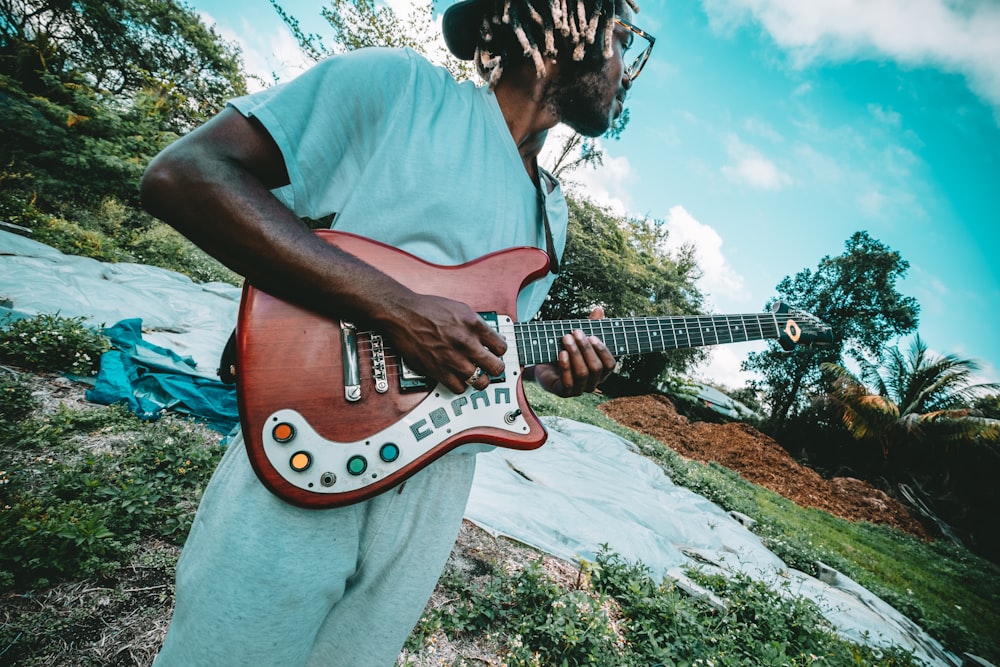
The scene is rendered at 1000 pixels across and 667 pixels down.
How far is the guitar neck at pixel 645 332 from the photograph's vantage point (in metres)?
1.57

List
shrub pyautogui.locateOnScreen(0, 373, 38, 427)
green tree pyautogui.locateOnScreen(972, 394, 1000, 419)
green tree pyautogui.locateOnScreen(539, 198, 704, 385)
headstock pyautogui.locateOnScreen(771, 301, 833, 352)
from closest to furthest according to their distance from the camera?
headstock pyautogui.locateOnScreen(771, 301, 833, 352) < shrub pyautogui.locateOnScreen(0, 373, 38, 427) < green tree pyautogui.locateOnScreen(972, 394, 1000, 419) < green tree pyautogui.locateOnScreen(539, 198, 704, 385)

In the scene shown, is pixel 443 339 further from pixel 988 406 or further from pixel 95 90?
pixel 988 406

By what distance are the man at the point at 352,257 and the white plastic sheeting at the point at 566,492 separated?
263 cm

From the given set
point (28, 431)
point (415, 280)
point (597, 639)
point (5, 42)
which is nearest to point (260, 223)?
point (415, 280)

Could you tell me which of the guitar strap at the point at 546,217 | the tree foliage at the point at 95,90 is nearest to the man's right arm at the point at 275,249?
the guitar strap at the point at 546,217

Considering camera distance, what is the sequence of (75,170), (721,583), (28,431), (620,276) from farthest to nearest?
(620,276), (75,170), (721,583), (28,431)

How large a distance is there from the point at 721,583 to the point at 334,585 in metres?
3.99

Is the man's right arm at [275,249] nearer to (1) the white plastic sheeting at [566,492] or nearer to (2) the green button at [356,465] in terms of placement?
(2) the green button at [356,465]

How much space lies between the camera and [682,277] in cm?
2262

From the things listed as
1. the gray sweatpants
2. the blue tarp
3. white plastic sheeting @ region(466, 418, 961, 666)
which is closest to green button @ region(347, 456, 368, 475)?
the gray sweatpants

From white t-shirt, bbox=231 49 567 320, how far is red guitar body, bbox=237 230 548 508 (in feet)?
0.36

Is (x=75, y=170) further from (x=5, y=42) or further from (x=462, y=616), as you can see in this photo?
(x=462, y=616)

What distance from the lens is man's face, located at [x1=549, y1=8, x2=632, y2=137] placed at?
167 centimetres

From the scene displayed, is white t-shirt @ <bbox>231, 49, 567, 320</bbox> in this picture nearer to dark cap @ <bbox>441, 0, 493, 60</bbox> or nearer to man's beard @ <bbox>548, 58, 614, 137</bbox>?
man's beard @ <bbox>548, 58, 614, 137</bbox>
